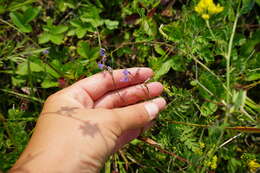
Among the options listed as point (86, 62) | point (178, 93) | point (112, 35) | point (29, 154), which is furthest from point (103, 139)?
point (112, 35)

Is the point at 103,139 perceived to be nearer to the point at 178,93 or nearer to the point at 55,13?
the point at 178,93

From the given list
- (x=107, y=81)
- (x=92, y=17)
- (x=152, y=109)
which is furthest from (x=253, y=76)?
(x=92, y=17)

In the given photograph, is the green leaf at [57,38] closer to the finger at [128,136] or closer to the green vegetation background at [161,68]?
the green vegetation background at [161,68]

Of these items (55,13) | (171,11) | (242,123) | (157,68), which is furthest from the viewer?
(55,13)

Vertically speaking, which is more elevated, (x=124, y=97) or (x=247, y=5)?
(x=247, y=5)

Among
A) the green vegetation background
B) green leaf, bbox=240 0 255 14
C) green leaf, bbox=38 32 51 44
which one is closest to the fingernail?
the green vegetation background

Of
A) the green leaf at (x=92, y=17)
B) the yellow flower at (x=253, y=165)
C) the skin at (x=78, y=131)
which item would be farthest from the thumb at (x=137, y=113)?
the green leaf at (x=92, y=17)

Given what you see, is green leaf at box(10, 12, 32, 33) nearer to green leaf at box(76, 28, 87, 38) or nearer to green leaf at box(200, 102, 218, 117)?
green leaf at box(76, 28, 87, 38)

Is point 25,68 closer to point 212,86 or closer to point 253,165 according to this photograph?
point 212,86
